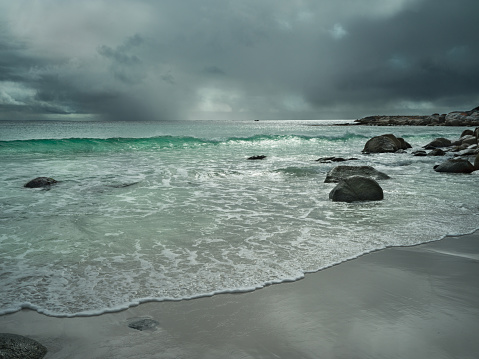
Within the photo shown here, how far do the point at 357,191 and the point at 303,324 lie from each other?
16.3ft

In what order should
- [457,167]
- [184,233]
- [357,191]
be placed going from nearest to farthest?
[184,233] < [357,191] < [457,167]

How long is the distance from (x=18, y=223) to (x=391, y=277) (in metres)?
5.27

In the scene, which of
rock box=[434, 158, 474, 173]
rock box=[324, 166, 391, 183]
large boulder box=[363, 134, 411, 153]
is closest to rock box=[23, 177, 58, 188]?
rock box=[324, 166, 391, 183]

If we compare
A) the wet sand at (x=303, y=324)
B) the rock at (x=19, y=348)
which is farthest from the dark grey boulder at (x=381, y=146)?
the rock at (x=19, y=348)

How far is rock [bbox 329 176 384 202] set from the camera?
7055 mm

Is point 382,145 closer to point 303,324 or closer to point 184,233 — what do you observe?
point 184,233

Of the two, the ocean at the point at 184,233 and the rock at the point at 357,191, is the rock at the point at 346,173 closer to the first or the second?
the ocean at the point at 184,233


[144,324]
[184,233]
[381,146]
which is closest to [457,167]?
[381,146]

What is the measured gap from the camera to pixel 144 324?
8.55 feet

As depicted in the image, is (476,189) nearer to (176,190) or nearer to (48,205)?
(176,190)

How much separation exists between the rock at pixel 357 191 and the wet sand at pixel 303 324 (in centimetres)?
360

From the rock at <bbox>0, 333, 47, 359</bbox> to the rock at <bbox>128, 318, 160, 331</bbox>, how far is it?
0.57 m

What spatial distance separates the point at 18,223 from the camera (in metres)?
5.48

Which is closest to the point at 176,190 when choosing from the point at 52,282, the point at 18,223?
the point at 18,223
